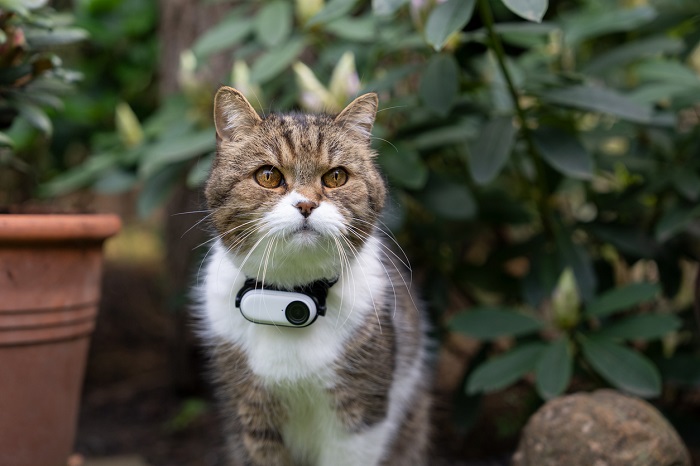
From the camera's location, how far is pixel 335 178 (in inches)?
65.9

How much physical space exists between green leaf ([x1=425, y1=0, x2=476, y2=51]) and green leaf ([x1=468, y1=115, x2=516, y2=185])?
1.50ft

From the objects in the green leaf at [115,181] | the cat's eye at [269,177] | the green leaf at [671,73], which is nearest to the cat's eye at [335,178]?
the cat's eye at [269,177]

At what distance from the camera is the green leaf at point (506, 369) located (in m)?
2.12

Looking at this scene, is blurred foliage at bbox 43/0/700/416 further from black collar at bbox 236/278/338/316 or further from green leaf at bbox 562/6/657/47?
black collar at bbox 236/278/338/316

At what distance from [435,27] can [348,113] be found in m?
0.34

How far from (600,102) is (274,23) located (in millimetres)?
1123

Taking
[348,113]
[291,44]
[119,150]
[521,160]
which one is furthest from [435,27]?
[119,150]

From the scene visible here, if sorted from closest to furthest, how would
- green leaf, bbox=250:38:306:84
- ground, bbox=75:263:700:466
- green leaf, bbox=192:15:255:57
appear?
green leaf, bbox=250:38:306:84
green leaf, bbox=192:15:255:57
ground, bbox=75:263:700:466

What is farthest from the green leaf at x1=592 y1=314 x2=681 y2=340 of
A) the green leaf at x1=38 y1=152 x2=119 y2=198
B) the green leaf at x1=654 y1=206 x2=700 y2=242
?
the green leaf at x1=38 y1=152 x2=119 y2=198

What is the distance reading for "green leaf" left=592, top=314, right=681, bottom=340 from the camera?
2.11 meters

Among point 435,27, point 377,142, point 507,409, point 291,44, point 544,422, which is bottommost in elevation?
Result: point 507,409

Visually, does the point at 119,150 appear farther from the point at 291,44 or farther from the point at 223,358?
A: the point at 223,358

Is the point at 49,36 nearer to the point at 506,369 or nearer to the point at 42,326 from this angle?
the point at 42,326

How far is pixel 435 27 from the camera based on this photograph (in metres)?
1.86
